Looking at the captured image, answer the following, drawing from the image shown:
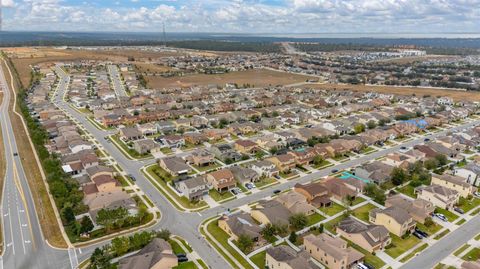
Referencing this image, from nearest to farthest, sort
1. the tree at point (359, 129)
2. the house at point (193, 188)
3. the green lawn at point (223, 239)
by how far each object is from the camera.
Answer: the green lawn at point (223, 239), the house at point (193, 188), the tree at point (359, 129)

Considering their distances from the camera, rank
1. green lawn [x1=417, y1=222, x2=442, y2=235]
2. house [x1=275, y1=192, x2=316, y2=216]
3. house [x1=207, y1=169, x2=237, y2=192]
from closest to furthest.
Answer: green lawn [x1=417, y1=222, x2=442, y2=235] < house [x1=275, y1=192, x2=316, y2=216] < house [x1=207, y1=169, x2=237, y2=192]

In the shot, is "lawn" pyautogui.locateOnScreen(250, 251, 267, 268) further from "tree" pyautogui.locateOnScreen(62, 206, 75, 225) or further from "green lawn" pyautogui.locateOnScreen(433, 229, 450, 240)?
"tree" pyautogui.locateOnScreen(62, 206, 75, 225)

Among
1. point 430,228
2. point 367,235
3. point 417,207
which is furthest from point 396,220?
point 417,207

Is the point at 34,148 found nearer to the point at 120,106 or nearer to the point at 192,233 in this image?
the point at 120,106

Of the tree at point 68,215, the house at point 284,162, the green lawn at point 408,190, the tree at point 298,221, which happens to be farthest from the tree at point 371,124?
the tree at point 68,215

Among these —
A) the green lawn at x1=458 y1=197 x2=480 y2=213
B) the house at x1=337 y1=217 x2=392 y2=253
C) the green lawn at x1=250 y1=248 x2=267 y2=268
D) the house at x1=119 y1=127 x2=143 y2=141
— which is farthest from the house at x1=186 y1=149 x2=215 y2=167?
the green lawn at x1=458 y1=197 x2=480 y2=213

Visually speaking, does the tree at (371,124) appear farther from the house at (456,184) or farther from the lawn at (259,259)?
the lawn at (259,259)
